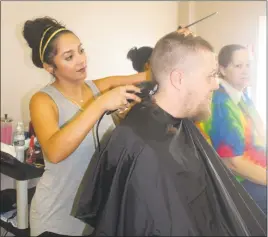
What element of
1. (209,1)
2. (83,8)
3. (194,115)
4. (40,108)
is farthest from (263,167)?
(83,8)

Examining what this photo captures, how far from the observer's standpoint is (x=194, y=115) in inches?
38.9

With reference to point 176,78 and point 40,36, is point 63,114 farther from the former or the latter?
point 176,78

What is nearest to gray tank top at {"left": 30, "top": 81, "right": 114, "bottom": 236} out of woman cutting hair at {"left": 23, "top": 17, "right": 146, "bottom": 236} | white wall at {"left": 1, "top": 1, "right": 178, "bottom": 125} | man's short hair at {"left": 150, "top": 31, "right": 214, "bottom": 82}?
woman cutting hair at {"left": 23, "top": 17, "right": 146, "bottom": 236}

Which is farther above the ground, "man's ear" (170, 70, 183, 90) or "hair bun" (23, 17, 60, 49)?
"hair bun" (23, 17, 60, 49)

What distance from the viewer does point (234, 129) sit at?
3.37 feet

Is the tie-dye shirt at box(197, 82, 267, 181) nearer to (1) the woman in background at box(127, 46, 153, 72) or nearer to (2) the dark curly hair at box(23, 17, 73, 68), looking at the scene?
(1) the woman in background at box(127, 46, 153, 72)

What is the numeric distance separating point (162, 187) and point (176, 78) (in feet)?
0.98

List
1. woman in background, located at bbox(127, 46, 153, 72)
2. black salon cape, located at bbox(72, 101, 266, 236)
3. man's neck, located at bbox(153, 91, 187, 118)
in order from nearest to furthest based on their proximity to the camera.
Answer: black salon cape, located at bbox(72, 101, 266, 236)
man's neck, located at bbox(153, 91, 187, 118)
woman in background, located at bbox(127, 46, 153, 72)

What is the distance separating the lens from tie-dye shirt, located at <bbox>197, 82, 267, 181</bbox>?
1029 millimetres

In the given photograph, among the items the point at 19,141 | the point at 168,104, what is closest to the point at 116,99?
the point at 168,104

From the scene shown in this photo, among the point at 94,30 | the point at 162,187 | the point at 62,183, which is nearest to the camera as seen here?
the point at 162,187

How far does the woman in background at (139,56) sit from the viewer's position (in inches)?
45.7

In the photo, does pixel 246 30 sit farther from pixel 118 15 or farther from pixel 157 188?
pixel 157 188

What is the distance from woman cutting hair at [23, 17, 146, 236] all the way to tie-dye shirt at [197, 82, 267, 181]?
263mm
